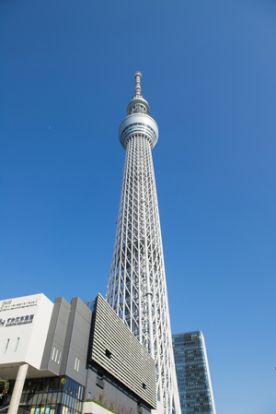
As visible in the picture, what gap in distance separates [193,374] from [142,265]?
89.0 meters

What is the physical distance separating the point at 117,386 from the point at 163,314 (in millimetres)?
29601

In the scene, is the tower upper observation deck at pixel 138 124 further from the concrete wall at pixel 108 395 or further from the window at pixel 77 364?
the window at pixel 77 364

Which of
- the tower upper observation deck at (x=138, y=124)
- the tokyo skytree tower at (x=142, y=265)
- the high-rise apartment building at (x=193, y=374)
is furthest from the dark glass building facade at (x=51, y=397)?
the high-rise apartment building at (x=193, y=374)

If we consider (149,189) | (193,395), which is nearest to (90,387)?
(149,189)

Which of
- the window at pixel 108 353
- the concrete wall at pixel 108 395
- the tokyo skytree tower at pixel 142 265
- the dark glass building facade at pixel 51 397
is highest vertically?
the tokyo skytree tower at pixel 142 265

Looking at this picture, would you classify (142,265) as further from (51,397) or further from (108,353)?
(51,397)

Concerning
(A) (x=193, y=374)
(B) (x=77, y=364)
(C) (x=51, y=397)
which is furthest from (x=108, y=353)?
(A) (x=193, y=374)

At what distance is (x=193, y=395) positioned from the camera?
438ft

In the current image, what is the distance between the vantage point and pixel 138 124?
107 metres

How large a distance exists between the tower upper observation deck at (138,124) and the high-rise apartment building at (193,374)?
3604 inches

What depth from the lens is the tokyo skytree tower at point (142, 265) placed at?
62219 mm

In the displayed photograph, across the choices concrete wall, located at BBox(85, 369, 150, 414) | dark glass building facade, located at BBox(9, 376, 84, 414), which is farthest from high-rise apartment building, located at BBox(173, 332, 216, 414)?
dark glass building facade, located at BBox(9, 376, 84, 414)

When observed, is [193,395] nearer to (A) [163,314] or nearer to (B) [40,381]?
(A) [163,314]

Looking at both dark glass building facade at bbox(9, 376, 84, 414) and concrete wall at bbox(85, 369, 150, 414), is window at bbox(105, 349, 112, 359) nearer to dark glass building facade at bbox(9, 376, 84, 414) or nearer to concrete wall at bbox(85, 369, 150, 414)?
concrete wall at bbox(85, 369, 150, 414)
